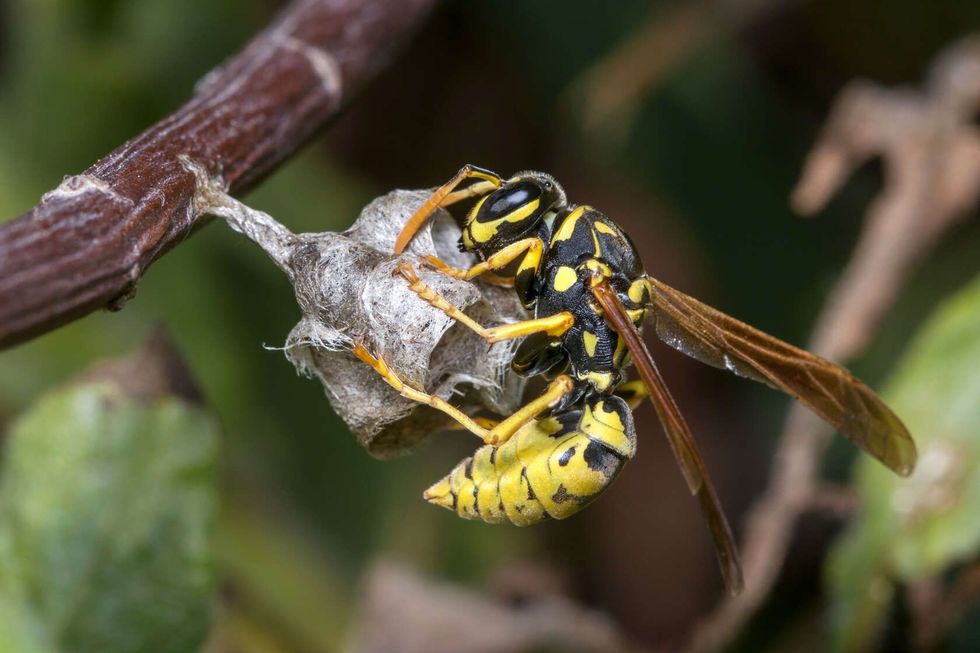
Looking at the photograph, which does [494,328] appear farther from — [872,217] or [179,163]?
[872,217]

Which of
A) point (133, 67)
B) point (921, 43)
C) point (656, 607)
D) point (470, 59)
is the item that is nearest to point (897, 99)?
point (921, 43)

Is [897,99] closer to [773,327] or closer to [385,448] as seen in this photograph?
[773,327]

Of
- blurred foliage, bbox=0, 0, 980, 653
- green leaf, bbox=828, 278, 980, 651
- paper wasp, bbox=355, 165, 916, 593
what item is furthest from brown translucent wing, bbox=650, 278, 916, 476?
blurred foliage, bbox=0, 0, 980, 653

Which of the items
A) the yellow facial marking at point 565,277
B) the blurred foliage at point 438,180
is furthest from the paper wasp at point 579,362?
the blurred foliage at point 438,180

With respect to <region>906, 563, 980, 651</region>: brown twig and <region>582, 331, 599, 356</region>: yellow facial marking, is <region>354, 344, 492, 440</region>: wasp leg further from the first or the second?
<region>906, 563, 980, 651</region>: brown twig

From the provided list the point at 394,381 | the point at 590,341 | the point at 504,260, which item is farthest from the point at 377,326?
the point at 590,341

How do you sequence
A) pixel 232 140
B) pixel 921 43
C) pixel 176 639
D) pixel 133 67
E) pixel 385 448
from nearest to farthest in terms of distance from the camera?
pixel 232 140
pixel 385 448
pixel 176 639
pixel 133 67
pixel 921 43

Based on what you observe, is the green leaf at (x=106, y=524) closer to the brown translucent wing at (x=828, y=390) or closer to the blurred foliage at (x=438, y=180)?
the blurred foliage at (x=438, y=180)

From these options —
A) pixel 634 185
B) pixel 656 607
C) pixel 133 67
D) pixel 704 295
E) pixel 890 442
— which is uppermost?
pixel 133 67
